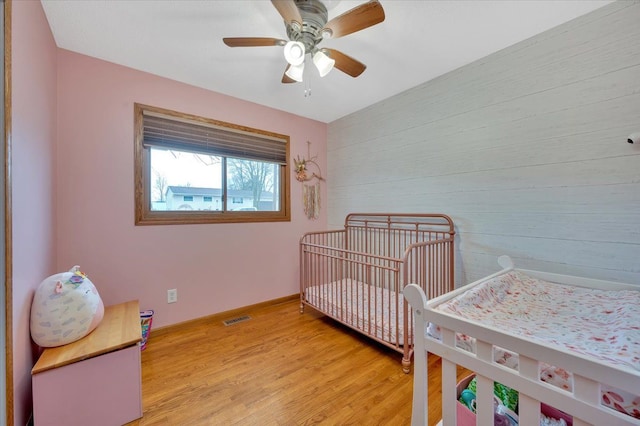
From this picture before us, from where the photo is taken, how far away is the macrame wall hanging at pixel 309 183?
316 cm

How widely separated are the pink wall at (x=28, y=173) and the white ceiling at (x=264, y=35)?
31 cm

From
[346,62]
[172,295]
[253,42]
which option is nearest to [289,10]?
[253,42]

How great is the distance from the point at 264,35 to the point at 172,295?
7.51 ft

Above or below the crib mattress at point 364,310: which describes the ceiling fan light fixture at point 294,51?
above

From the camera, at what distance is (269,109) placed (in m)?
2.90

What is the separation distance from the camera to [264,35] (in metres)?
1.72

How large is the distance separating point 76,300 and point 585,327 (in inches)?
98.8

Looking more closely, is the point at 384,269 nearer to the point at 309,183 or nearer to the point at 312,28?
the point at 309,183

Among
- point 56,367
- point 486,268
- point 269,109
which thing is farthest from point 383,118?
point 56,367

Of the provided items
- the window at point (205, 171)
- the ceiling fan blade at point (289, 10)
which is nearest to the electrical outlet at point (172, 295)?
the window at point (205, 171)

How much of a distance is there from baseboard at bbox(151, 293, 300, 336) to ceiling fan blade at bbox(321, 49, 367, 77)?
8.04ft

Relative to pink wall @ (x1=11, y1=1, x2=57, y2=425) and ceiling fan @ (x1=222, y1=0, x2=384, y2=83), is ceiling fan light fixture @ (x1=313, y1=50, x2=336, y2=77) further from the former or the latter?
pink wall @ (x1=11, y1=1, x2=57, y2=425)

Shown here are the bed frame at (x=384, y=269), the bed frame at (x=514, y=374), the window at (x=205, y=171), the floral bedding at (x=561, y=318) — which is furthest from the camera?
the window at (x=205, y=171)

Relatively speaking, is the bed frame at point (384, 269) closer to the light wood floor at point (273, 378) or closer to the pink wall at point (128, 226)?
the light wood floor at point (273, 378)
